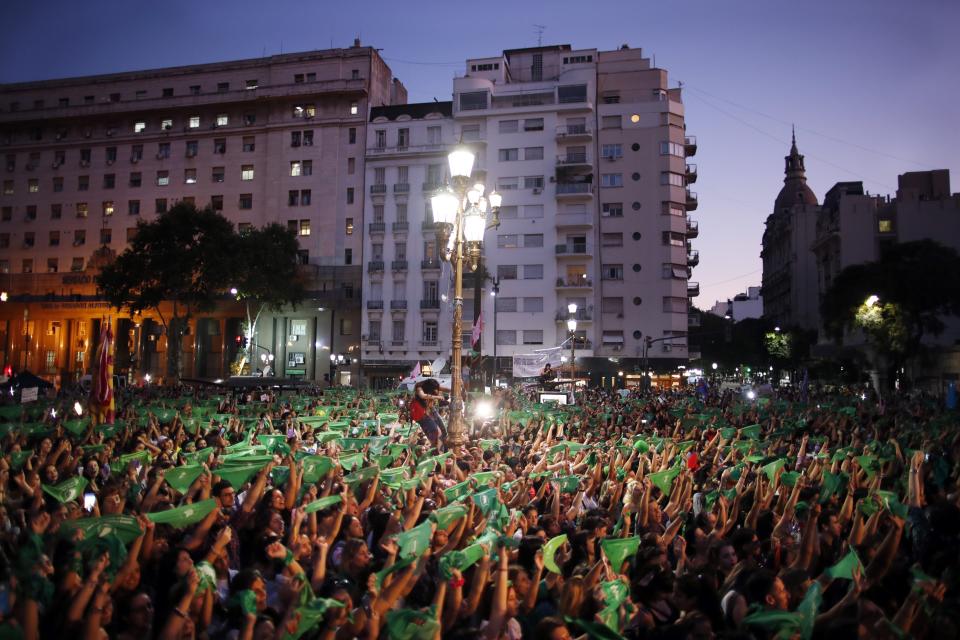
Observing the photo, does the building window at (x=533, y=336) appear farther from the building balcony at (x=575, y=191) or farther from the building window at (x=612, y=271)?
→ the building balcony at (x=575, y=191)

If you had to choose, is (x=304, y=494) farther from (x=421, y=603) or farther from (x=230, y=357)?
(x=230, y=357)

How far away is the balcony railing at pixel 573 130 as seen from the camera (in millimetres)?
54750

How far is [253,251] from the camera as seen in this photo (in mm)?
49031

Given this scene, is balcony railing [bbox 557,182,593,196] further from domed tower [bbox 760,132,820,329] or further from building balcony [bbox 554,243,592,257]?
domed tower [bbox 760,132,820,329]

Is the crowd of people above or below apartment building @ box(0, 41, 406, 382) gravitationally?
below

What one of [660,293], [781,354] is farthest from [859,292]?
[781,354]

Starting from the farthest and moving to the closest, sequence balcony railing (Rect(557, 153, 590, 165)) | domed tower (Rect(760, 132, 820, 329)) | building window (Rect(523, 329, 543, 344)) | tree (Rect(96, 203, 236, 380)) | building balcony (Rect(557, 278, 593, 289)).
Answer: domed tower (Rect(760, 132, 820, 329)) < balcony railing (Rect(557, 153, 590, 165)) < building balcony (Rect(557, 278, 593, 289)) < building window (Rect(523, 329, 543, 344)) < tree (Rect(96, 203, 236, 380))

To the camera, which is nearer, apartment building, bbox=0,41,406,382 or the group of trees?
the group of trees

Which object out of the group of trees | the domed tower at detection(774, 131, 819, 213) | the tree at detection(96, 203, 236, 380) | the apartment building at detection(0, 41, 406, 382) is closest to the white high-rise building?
the apartment building at detection(0, 41, 406, 382)

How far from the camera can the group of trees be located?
46781 millimetres

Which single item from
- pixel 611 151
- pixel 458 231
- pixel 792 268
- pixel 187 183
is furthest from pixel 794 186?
pixel 458 231

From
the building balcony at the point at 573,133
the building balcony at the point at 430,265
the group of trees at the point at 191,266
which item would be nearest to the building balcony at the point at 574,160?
the building balcony at the point at 573,133

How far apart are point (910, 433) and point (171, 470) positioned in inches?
494

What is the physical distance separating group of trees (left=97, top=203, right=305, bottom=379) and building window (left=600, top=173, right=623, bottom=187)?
82.0 feet
